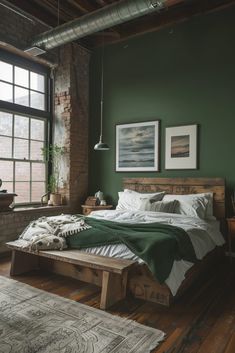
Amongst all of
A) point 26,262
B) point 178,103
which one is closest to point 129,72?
point 178,103

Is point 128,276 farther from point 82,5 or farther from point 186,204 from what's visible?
point 82,5

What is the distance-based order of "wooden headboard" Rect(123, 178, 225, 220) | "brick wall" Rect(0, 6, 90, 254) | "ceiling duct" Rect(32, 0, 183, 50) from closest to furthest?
"ceiling duct" Rect(32, 0, 183, 50) → "wooden headboard" Rect(123, 178, 225, 220) → "brick wall" Rect(0, 6, 90, 254)

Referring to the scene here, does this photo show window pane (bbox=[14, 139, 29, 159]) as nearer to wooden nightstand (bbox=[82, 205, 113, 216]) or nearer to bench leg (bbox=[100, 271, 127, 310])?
wooden nightstand (bbox=[82, 205, 113, 216])

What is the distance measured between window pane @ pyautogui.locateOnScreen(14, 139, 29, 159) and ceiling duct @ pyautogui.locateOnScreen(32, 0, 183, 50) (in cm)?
167

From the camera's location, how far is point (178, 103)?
4.98m

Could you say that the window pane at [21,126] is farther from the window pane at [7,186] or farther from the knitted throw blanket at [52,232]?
the knitted throw blanket at [52,232]

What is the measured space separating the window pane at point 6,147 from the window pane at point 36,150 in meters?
0.49

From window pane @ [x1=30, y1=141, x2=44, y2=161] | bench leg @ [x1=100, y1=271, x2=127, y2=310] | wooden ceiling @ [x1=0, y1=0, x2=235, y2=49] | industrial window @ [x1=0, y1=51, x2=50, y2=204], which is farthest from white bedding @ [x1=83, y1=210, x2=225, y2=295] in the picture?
wooden ceiling @ [x1=0, y1=0, x2=235, y2=49]

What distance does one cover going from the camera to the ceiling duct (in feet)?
12.5

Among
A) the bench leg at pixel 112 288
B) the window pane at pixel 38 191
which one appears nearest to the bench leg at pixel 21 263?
the bench leg at pixel 112 288

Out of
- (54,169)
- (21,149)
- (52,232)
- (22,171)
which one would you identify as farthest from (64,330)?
(54,169)

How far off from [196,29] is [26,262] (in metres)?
4.49

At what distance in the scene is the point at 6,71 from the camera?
16.2ft

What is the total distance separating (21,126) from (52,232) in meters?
2.50
